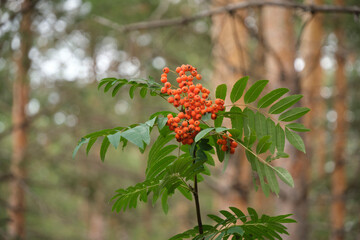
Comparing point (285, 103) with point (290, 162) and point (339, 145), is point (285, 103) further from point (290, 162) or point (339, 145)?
point (339, 145)

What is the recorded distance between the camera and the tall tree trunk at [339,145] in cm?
895

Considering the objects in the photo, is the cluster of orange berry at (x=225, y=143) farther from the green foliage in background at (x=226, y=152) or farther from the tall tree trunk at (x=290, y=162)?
the tall tree trunk at (x=290, y=162)

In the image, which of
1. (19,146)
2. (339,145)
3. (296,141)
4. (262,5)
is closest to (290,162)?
(262,5)

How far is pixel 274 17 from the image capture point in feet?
14.1

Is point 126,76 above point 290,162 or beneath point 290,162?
above

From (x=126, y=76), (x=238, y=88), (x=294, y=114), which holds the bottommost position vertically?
(x=294, y=114)

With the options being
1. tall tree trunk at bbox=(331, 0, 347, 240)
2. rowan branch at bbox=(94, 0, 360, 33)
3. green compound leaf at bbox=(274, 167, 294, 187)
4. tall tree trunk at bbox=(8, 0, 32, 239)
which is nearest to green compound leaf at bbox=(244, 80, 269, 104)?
green compound leaf at bbox=(274, 167, 294, 187)

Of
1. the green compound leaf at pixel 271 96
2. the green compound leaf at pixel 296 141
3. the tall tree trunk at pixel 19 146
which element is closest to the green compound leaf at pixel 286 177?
the green compound leaf at pixel 296 141

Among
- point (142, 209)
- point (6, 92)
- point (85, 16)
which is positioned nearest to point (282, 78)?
point (85, 16)

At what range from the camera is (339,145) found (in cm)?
909

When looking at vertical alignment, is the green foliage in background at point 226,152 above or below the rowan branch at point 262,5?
below

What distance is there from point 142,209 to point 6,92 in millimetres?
7971

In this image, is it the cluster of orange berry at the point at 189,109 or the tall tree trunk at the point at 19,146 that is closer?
the cluster of orange berry at the point at 189,109

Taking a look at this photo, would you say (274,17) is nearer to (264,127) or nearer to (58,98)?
(264,127)
